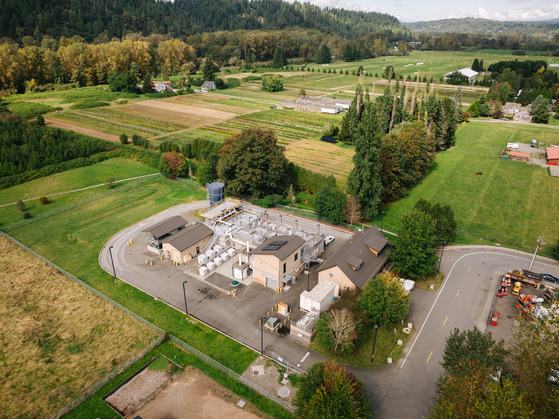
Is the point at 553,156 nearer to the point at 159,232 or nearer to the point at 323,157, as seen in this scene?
the point at 323,157

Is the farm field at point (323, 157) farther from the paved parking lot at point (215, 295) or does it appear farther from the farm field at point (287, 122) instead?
the paved parking lot at point (215, 295)

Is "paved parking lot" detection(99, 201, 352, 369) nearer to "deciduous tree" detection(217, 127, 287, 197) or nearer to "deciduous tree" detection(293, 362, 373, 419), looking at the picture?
"deciduous tree" detection(293, 362, 373, 419)

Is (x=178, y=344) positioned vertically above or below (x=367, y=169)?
below

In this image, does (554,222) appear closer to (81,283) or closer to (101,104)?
(81,283)

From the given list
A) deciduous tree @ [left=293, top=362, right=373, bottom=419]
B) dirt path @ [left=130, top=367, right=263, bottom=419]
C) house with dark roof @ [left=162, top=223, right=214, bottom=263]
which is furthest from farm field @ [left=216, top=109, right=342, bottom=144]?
deciduous tree @ [left=293, top=362, right=373, bottom=419]

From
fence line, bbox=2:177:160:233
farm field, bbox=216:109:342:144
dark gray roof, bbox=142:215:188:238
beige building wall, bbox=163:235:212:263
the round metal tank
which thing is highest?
farm field, bbox=216:109:342:144

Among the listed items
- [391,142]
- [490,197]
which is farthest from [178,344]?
[490,197]

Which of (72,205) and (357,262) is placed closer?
(357,262)
